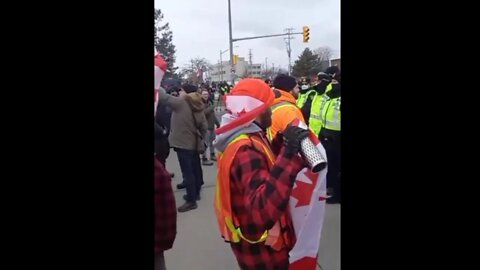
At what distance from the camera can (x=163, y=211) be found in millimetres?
999

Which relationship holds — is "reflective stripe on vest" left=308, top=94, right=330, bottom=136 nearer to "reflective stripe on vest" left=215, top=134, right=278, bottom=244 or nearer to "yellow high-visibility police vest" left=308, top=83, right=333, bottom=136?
"yellow high-visibility police vest" left=308, top=83, right=333, bottom=136

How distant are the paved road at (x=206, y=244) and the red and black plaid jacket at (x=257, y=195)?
49 mm

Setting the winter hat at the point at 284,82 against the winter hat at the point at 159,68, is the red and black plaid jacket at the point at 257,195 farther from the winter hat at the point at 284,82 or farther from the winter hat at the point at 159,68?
the winter hat at the point at 159,68

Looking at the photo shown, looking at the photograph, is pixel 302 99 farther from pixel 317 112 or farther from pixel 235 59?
pixel 235 59

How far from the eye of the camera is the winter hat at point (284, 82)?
3.95ft

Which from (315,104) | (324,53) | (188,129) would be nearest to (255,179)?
(324,53)

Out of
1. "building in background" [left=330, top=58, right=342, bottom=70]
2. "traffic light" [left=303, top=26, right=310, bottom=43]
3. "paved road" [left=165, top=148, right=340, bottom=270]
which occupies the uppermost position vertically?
"traffic light" [left=303, top=26, right=310, bottom=43]

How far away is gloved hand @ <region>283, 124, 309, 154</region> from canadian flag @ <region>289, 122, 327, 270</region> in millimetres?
41

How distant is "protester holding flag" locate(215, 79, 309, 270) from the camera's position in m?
1.11

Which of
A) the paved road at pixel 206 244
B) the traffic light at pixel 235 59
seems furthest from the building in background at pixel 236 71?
the paved road at pixel 206 244

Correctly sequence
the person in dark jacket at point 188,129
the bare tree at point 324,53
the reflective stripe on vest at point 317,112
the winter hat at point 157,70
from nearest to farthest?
the winter hat at point 157,70
the bare tree at point 324,53
the reflective stripe on vest at point 317,112
the person in dark jacket at point 188,129

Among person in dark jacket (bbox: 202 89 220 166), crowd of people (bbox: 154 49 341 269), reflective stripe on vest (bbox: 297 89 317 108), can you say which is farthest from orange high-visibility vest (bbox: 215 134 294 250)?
reflective stripe on vest (bbox: 297 89 317 108)

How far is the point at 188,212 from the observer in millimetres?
1122
